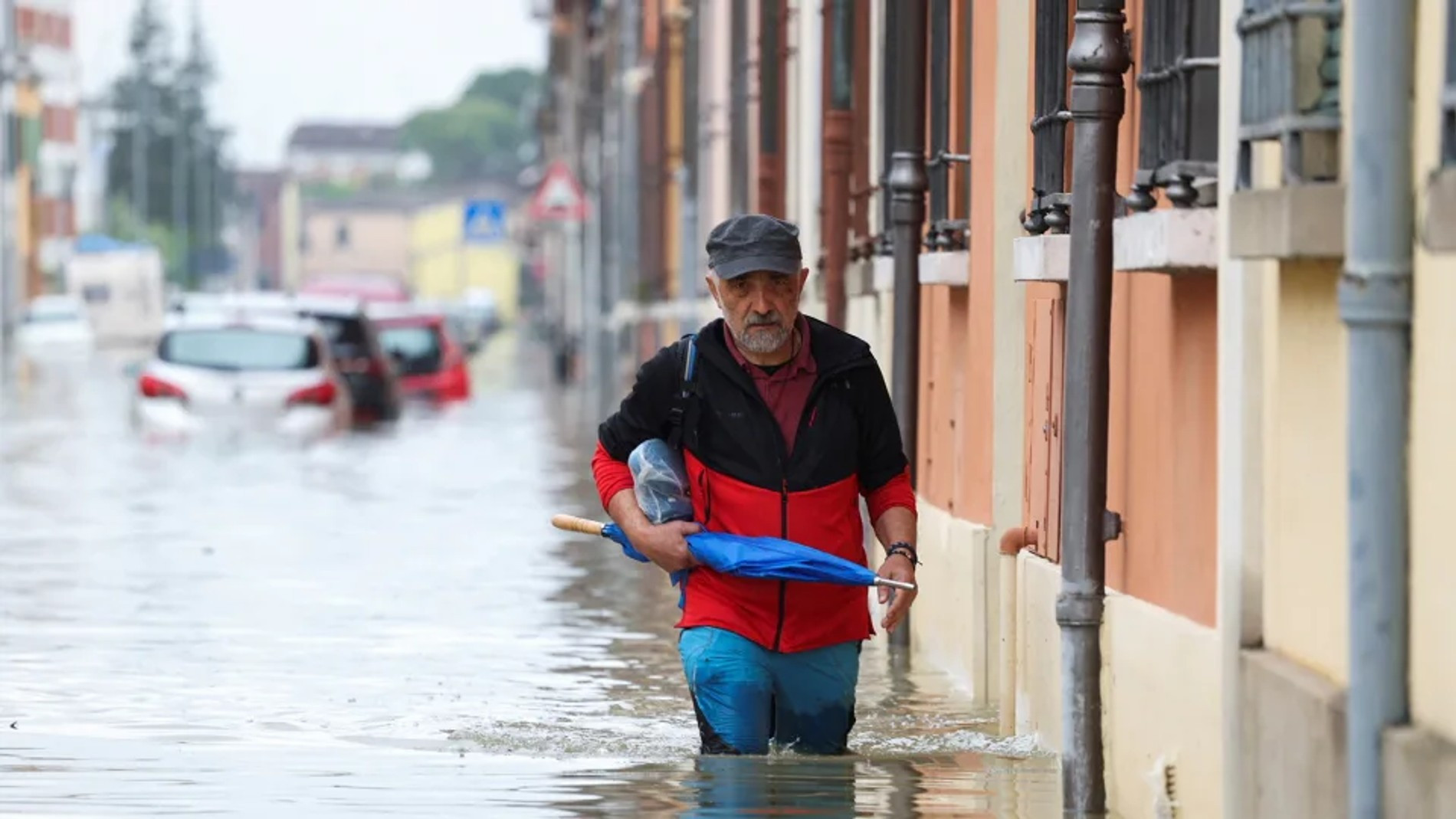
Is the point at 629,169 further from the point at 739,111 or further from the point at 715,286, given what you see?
the point at 715,286

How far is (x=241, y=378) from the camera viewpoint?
30.0 metres

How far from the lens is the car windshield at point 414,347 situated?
47.0 m

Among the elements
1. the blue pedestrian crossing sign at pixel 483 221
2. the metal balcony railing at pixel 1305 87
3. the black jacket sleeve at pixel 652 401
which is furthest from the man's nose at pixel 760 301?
the blue pedestrian crossing sign at pixel 483 221

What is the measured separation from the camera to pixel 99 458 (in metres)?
30.1

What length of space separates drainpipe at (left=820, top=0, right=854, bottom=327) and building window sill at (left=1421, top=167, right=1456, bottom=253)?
11.3 metres

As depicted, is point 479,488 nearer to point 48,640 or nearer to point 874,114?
point 874,114

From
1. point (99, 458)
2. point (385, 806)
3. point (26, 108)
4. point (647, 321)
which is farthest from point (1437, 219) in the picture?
point (26, 108)

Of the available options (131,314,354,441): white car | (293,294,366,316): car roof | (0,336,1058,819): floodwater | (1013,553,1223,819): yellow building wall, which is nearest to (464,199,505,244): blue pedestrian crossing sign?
(293,294,366,316): car roof

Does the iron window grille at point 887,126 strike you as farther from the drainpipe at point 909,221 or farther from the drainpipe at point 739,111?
the drainpipe at point 739,111

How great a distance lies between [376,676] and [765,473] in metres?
4.78

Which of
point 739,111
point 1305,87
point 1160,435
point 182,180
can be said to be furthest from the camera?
point 182,180

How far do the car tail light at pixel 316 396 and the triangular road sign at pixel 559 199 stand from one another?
533 inches

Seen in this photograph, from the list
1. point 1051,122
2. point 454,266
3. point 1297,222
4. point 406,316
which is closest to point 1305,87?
point 1297,222

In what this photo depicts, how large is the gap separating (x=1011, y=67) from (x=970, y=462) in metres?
1.65
